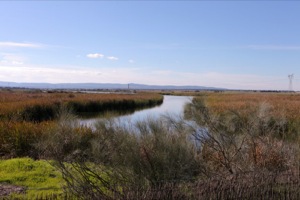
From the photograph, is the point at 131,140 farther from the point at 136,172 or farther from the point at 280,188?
the point at 280,188

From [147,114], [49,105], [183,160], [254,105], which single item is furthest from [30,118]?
[183,160]

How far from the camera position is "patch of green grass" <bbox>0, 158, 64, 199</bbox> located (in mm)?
7480

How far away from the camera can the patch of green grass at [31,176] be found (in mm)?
7480

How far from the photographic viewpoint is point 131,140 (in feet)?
23.7

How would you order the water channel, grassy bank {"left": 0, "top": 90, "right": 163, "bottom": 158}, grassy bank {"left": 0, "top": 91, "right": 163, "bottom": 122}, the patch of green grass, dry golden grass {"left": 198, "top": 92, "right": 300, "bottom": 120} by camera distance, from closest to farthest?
the patch of green grass < the water channel < grassy bank {"left": 0, "top": 90, "right": 163, "bottom": 158} < dry golden grass {"left": 198, "top": 92, "right": 300, "bottom": 120} < grassy bank {"left": 0, "top": 91, "right": 163, "bottom": 122}

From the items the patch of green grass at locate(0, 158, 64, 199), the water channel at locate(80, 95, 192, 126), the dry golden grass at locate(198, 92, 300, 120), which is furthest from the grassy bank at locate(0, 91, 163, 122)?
the dry golden grass at locate(198, 92, 300, 120)

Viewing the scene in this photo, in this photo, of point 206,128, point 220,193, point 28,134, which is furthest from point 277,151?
point 28,134

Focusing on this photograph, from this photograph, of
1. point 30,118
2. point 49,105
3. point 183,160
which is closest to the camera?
point 183,160

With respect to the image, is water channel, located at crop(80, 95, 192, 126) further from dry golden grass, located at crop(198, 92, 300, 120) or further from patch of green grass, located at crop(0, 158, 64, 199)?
patch of green grass, located at crop(0, 158, 64, 199)

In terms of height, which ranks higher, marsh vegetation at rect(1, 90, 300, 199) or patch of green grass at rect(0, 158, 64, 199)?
marsh vegetation at rect(1, 90, 300, 199)

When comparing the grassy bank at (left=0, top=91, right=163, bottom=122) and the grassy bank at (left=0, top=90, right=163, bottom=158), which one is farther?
the grassy bank at (left=0, top=91, right=163, bottom=122)

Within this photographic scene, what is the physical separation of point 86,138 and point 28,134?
2.21 metres

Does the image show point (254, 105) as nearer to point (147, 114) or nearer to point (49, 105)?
point (147, 114)

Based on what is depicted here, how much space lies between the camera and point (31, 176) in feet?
27.7
